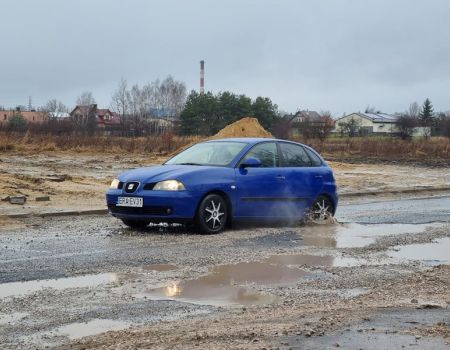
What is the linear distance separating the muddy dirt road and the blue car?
36 cm

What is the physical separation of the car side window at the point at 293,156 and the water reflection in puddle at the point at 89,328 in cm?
729

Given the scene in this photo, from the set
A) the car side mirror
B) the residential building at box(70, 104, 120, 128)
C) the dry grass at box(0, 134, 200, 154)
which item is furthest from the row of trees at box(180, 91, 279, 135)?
the car side mirror

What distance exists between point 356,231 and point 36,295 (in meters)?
6.82

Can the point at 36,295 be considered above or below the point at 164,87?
below

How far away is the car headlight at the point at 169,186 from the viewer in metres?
10.9

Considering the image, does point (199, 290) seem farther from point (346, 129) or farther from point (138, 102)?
point (138, 102)

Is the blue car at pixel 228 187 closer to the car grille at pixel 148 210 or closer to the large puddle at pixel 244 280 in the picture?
the car grille at pixel 148 210

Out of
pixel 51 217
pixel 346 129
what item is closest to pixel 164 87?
pixel 346 129

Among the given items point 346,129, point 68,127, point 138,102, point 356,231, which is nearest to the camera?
point 356,231

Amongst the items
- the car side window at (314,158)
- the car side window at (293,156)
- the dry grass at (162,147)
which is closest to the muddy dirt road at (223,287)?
the car side window at (293,156)

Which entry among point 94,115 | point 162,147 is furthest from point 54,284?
point 94,115

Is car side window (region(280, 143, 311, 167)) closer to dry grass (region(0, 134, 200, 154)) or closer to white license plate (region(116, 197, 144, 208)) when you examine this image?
white license plate (region(116, 197, 144, 208))

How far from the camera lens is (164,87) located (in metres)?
114

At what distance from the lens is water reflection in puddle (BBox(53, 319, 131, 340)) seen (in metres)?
5.37
